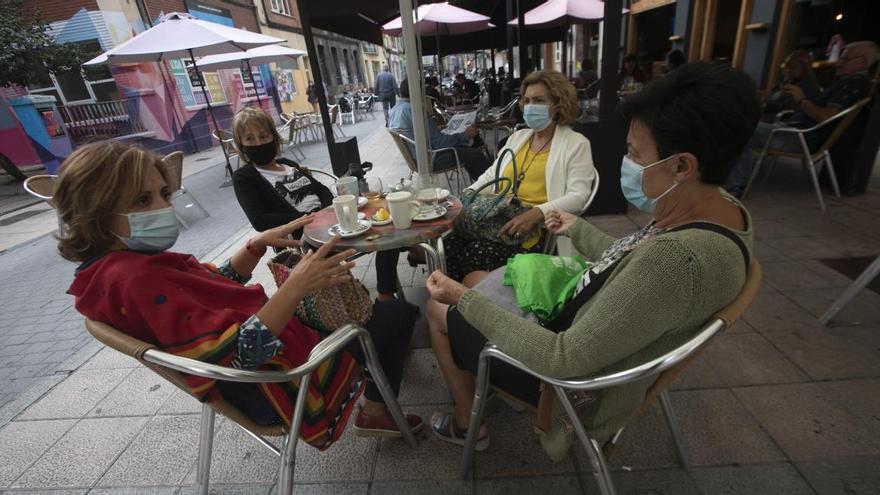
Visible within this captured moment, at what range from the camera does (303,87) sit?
1902cm

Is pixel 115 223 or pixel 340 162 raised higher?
pixel 115 223

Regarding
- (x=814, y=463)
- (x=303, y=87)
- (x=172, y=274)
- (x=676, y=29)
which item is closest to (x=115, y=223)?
(x=172, y=274)

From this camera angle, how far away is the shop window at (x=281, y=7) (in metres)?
19.0

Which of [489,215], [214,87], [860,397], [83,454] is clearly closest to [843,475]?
[860,397]

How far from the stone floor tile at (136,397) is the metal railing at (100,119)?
28.8ft

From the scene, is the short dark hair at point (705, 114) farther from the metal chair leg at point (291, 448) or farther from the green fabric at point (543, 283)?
the metal chair leg at point (291, 448)

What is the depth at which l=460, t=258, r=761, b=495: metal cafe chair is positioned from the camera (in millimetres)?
894

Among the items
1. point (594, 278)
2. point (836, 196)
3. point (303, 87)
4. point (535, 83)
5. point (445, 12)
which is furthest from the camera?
point (303, 87)

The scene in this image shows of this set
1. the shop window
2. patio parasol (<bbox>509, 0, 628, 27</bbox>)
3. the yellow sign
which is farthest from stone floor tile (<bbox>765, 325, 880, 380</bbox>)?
the shop window

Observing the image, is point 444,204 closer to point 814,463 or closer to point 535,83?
point 535,83

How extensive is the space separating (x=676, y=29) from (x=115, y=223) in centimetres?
1070

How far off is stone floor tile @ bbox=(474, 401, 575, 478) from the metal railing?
10.5m

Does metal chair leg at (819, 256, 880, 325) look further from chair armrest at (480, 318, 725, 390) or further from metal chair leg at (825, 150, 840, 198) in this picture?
metal chair leg at (825, 150, 840, 198)

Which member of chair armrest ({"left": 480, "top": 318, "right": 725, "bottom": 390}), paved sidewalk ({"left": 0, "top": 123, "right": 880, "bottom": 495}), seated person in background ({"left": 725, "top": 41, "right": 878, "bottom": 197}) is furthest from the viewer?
seated person in background ({"left": 725, "top": 41, "right": 878, "bottom": 197})
